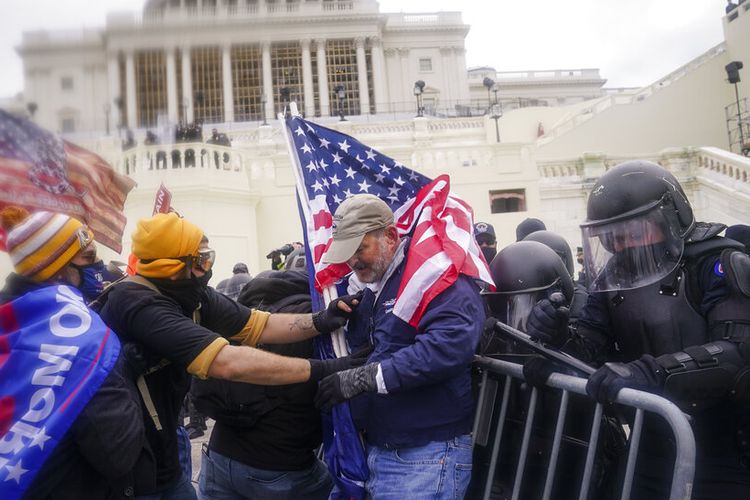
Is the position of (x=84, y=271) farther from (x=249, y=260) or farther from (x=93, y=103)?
(x=249, y=260)

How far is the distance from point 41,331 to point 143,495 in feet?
3.04

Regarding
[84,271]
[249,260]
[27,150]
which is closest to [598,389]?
[27,150]

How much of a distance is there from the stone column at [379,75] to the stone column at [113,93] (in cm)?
4988

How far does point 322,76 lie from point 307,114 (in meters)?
6.40

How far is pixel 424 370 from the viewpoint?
2.18 m

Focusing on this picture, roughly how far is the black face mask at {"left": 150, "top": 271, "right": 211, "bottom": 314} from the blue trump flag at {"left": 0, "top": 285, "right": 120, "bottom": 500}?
62 cm

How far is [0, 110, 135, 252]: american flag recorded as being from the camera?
1415 mm

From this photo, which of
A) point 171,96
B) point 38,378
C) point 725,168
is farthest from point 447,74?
point 38,378

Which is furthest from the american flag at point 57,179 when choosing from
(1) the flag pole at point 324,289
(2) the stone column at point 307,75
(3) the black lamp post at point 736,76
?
(2) the stone column at point 307,75

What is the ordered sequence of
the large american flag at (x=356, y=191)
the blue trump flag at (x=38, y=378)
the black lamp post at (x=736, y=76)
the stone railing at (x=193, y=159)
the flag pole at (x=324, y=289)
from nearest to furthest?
the blue trump flag at (x=38, y=378), the large american flag at (x=356, y=191), the flag pole at (x=324, y=289), the stone railing at (x=193, y=159), the black lamp post at (x=736, y=76)

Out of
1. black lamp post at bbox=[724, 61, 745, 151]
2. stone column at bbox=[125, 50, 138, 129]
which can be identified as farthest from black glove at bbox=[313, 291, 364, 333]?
black lamp post at bbox=[724, 61, 745, 151]

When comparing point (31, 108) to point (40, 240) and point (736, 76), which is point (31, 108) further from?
point (736, 76)

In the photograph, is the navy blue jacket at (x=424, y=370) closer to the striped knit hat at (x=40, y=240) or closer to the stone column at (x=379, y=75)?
the striped knit hat at (x=40, y=240)

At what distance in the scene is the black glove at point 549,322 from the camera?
2.29m
